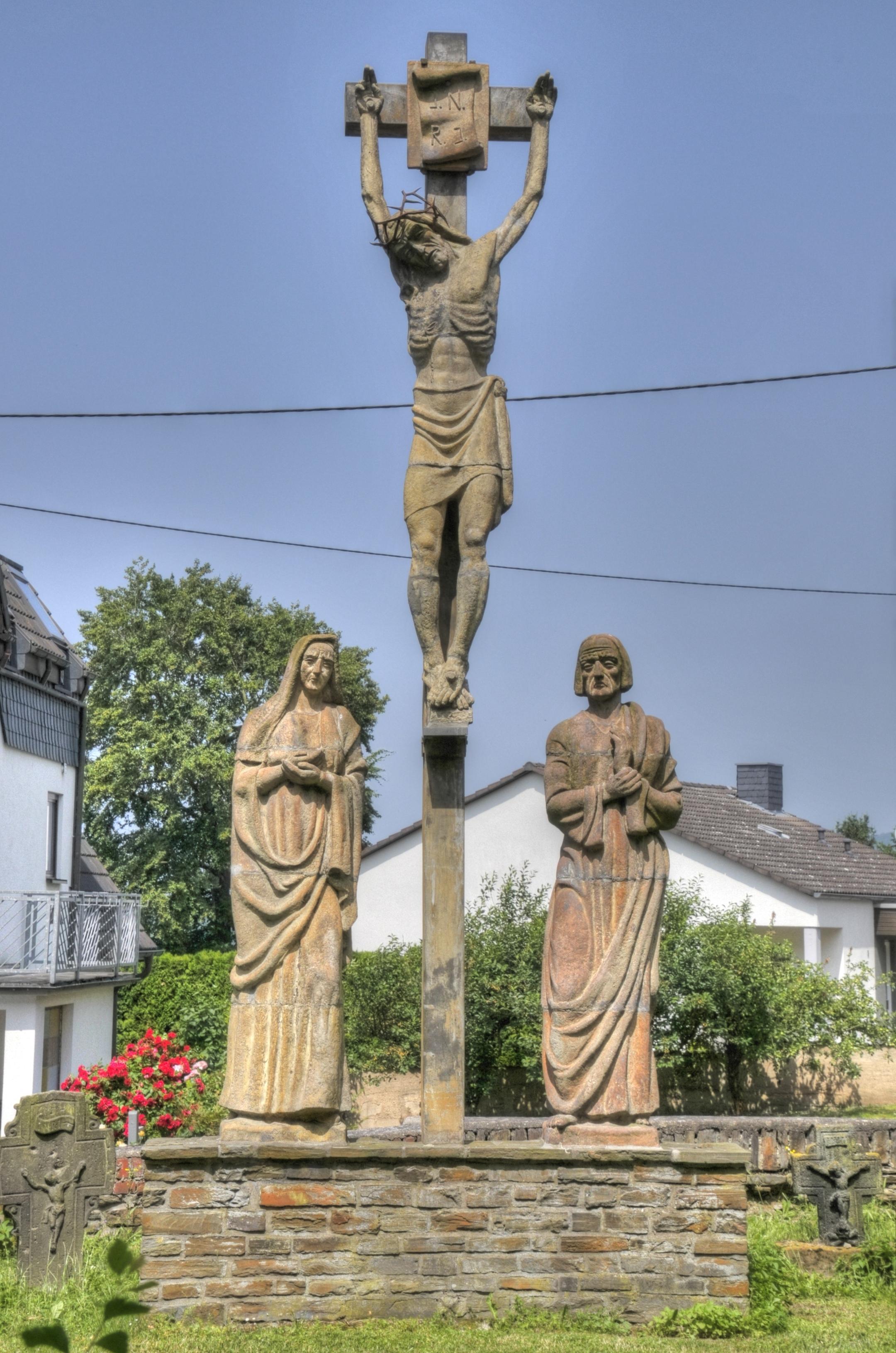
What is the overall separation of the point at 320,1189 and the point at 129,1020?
1908cm

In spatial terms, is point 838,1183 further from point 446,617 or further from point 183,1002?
point 183,1002

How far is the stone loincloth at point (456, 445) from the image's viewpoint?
796cm

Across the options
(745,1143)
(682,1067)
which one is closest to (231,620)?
(682,1067)

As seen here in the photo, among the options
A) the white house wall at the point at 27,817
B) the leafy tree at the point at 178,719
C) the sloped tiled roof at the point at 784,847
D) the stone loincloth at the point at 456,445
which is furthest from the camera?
the leafy tree at the point at 178,719

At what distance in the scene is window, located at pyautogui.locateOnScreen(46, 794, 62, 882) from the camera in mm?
22844

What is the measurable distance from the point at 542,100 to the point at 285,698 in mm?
3669

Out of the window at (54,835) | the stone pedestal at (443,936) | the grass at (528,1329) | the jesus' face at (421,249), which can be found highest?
the jesus' face at (421,249)

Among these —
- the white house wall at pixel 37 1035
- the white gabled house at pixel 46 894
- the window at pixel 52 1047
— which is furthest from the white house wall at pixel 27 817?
the window at pixel 52 1047

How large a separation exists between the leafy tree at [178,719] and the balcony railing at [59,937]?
11.4 metres

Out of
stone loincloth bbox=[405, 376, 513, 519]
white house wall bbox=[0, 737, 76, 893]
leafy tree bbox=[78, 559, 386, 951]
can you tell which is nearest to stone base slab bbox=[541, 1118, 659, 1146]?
stone loincloth bbox=[405, 376, 513, 519]

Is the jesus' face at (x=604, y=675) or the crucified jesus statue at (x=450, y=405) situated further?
the jesus' face at (x=604, y=675)

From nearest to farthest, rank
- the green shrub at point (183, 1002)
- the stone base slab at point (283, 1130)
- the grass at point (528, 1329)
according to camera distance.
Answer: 1. the grass at point (528, 1329)
2. the stone base slab at point (283, 1130)
3. the green shrub at point (183, 1002)

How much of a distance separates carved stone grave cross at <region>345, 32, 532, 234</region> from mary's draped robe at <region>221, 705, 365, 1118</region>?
3109mm

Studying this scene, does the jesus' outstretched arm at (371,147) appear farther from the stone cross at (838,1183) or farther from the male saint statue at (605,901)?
the stone cross at (838,1183)
